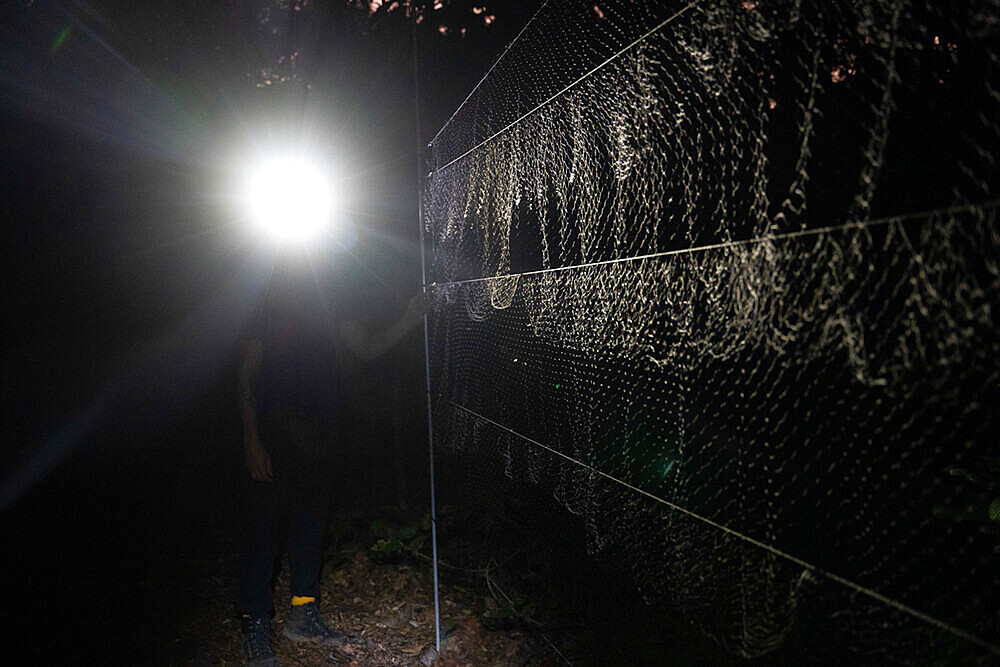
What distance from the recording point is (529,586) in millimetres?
2736

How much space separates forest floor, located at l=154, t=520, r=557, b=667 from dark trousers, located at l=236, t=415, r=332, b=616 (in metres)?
0.30

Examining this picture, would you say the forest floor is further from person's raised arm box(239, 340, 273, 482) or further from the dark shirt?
the dark shirt

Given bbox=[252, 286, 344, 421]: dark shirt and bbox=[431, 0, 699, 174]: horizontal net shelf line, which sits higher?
bbox=[431, 0, 699, 174]: horizontal net shelf line

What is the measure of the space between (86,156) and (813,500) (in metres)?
6.29

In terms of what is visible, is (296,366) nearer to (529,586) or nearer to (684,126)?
(529,586)

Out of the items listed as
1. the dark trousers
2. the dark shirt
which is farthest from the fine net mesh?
the dark trousers

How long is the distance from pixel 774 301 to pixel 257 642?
99.4 inches

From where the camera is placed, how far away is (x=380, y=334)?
2902 millimetres

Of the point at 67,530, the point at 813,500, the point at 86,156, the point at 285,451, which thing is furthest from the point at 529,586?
the point at 86,156

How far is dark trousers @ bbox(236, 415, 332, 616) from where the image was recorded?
2506 mm

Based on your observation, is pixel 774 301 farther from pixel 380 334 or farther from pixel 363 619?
pixel 363 619

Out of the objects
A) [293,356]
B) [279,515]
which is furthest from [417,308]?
[279,515]

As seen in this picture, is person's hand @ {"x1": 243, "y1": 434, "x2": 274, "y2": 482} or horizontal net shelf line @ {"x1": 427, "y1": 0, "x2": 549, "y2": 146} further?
person's hand @ {"x1": 243, "y1": 434, "x2": 274, "y2": 482}

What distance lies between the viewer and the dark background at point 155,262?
3576 millimetres
